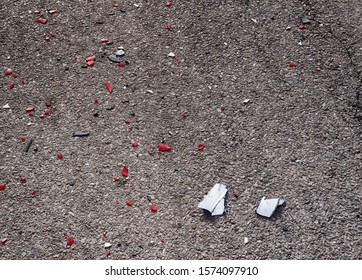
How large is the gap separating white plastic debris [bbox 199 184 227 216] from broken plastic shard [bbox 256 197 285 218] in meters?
0.22

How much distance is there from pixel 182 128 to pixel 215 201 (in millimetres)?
620

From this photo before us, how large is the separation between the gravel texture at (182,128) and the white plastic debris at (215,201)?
5 centimetres

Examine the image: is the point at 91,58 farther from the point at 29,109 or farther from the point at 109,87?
the point at 29,109

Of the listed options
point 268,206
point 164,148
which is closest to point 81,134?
point 164,148

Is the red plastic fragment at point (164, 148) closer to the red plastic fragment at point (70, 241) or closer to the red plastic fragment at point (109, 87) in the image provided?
the red plastic fragment at point (109, 87)

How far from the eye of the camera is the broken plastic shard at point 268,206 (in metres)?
3.01

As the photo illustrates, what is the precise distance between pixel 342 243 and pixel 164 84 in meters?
1.64

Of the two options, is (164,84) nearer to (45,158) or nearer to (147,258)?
(45,158)

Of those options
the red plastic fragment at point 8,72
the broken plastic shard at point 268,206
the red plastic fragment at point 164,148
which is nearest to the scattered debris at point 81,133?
the red plastic fragment at point 164,148

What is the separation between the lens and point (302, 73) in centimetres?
371

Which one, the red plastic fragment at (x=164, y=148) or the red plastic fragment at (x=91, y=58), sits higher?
the red plastic fragment at (x=164, y=148)

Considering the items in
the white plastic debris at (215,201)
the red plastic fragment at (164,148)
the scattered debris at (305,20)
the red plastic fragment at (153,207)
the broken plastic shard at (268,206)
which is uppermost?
the scattered debris at (305,20)
